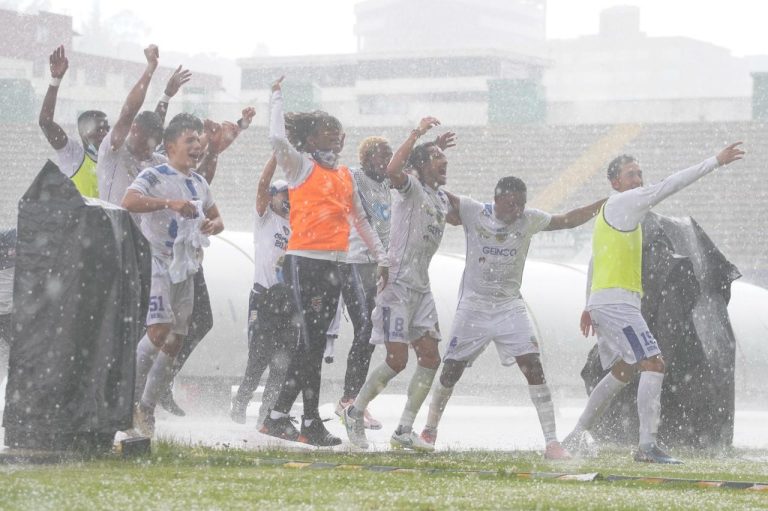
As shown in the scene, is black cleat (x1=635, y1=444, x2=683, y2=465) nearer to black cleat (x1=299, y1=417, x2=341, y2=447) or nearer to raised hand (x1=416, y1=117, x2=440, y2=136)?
black cleat (x1=299, y1=417, x2=341, y2=447)

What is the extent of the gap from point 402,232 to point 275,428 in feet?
4.27

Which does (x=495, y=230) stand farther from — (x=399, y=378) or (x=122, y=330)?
(x=399, y=378)

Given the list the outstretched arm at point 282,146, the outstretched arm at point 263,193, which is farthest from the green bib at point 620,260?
the outstretched arm at point 263,193

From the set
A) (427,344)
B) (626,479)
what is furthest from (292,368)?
(626,479)

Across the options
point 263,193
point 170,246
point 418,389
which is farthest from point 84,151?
point 418,389

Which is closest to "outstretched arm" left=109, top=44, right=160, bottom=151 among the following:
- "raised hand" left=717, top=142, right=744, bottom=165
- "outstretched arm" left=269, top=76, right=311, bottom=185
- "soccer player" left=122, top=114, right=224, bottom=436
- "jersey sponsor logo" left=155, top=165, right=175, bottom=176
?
"soccer player" left=122, top=114, right=224, bottom=436

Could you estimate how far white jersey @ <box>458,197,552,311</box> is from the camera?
24.3 feet

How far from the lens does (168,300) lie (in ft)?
22.0

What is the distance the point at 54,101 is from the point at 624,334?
326cm

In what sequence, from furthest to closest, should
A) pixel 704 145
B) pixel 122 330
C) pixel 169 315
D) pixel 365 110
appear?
1. pixel 365 110
2. pixel 704 145
3. pixel 169 315
4. pixel 122 330

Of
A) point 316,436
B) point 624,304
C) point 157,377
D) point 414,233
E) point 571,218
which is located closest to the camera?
point 157,377

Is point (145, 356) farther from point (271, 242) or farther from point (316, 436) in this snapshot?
point (271, 242)

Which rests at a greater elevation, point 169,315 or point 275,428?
point 169,315

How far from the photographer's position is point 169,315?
6684mm
